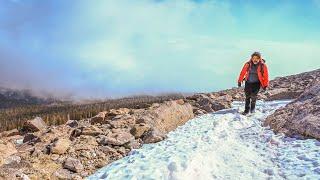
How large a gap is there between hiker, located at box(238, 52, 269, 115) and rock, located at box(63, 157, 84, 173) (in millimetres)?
11185

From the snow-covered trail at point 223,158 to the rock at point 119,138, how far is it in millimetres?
1086

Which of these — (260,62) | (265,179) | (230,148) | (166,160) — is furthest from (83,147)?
(260,62)

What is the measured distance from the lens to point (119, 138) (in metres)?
19.1

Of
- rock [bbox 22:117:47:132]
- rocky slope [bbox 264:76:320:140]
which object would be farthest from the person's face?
rock [bbox 22:117:47:132]

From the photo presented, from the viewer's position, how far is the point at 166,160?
15.3 meters

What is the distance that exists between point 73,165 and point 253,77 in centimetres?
1307

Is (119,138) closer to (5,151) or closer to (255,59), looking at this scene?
(5,151)

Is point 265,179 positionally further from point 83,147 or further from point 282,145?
point 83,147

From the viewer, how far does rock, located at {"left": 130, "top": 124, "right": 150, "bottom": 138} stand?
786 inches

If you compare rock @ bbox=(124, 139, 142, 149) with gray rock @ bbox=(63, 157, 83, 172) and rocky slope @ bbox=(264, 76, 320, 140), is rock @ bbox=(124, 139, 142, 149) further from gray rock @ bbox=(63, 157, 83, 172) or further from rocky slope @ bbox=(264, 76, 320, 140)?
rocky slope @ bbox=(264, 76, 320, 140)

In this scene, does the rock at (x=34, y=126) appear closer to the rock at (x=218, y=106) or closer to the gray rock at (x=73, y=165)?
the rock at (x=218, y=106)

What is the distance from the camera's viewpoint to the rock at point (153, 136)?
62.6 feet

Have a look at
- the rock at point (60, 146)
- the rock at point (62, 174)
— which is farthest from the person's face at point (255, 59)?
the rock at point (62, 174)

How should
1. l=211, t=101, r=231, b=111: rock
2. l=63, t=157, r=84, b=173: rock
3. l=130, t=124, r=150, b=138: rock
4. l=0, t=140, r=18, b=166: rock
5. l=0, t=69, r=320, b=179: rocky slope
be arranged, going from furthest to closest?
l=211, t=101, r=231, b=111: rock → l=130, t=124, r=150, b=138: rock → l=0, t=140, r=18, b=166: rock → l=63, t=157, r=84, b=173: rock → l=0, t=69, r=320, b=179: rocky slope
